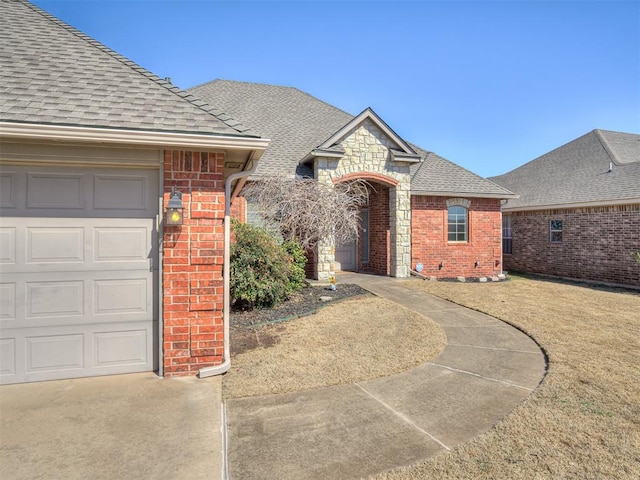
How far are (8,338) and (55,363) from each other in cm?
60

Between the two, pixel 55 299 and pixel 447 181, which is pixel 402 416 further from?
pixel 447 181

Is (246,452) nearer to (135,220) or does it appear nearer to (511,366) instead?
(135,220)

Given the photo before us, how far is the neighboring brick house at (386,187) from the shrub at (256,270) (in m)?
3.32

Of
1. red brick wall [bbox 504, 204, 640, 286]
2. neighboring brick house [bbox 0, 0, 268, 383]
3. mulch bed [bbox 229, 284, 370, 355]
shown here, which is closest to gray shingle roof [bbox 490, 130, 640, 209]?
red brick wall [bbox 504, 204, 640, 286]

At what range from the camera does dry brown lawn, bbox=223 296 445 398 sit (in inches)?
179

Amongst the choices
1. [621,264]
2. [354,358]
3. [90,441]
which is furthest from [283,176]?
[621,264]

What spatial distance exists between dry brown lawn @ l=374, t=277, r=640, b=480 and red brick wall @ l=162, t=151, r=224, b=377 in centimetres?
285

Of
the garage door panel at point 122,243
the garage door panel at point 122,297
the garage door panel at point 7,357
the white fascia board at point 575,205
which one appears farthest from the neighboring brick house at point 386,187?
the garage door panel at point 7,357

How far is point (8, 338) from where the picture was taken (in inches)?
171

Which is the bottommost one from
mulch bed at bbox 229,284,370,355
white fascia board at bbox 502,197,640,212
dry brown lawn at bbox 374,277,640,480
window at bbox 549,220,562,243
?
dry brown lawn at bbox 374,277,640,480

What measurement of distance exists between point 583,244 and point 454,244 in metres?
5.51

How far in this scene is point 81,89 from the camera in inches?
190

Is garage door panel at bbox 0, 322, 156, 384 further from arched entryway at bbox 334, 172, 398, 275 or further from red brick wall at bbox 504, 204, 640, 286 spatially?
red brick wall at bbox 504, 204, 640, 286

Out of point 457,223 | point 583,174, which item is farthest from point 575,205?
point 457,223
